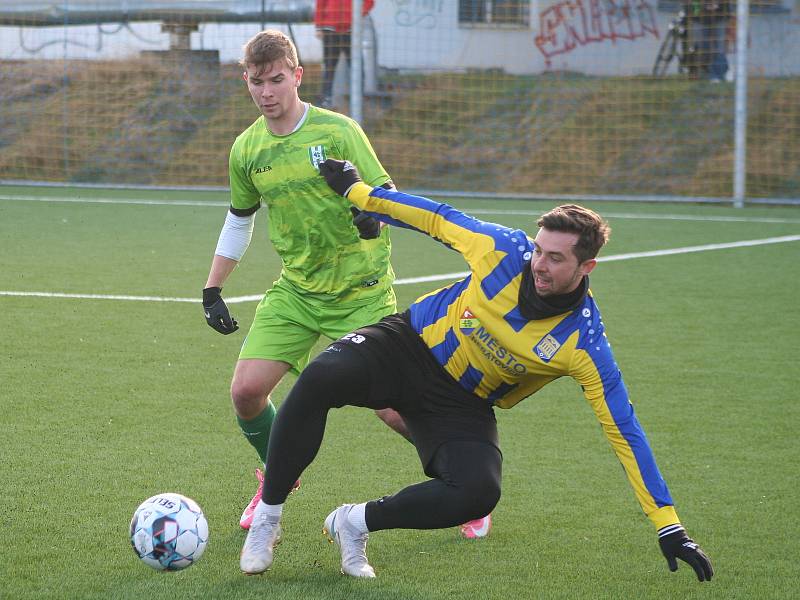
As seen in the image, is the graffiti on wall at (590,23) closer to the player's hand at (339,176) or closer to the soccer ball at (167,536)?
the player's hand at (339,176)

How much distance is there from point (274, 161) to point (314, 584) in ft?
5.36

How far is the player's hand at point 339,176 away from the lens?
13.5 feet

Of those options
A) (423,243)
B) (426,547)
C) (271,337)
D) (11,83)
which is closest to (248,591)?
(426,547)

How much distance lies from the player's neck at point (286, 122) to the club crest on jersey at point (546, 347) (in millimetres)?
1423

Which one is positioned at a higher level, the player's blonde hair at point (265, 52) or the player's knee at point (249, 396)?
the player's blonde hair at point (265, 52)

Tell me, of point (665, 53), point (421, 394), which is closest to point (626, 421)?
point (421, 394)

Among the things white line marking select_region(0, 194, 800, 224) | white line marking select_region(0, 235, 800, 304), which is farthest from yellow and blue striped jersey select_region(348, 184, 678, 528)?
white line marking select_region(0, 194, 800, 224)

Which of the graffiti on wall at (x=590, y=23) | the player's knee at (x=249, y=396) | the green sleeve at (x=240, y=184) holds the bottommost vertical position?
the player's knee at (x=249, y=396)

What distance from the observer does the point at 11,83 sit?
19.1 m

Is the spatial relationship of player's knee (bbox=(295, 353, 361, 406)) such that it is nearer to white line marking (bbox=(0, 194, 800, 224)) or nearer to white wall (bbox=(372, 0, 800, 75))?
white line marking (bbox=(0, 194, 800, 224))

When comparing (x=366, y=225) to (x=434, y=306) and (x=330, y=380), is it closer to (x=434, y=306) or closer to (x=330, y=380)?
(x=434, y=306)

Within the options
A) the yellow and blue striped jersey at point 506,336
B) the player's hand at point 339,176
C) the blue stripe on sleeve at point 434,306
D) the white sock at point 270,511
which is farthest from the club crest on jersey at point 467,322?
the white sock at point 270,511

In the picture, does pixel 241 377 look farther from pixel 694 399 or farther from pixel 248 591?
pixel 694 399

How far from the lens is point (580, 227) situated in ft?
12.0
